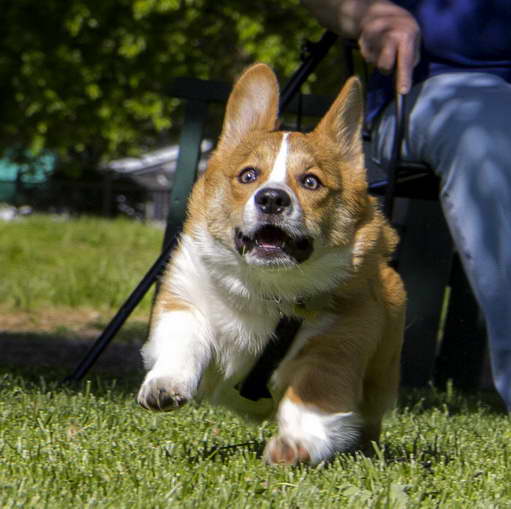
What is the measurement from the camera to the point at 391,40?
151 inches

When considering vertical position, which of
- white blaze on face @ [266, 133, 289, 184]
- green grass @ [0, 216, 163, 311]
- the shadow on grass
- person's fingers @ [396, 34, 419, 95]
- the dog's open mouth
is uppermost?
person's fingers @ [396, 34, 419, 95]

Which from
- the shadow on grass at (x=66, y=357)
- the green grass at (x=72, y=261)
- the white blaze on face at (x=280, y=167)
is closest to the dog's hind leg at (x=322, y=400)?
the white blaze on face at (x=280, y=167)

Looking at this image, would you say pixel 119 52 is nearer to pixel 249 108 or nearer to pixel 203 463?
pixel 249 108

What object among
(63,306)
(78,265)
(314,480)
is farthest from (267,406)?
(78,265)

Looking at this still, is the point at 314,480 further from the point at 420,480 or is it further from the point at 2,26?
the point at 2,26

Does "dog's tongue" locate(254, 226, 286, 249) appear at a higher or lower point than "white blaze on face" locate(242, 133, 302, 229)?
lower

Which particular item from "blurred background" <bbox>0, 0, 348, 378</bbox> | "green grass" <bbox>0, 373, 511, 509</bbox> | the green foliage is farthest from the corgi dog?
the green foliage

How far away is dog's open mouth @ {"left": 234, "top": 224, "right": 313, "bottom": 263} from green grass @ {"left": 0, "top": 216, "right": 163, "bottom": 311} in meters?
4.92

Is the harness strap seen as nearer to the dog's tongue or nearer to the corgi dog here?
the corgi dog

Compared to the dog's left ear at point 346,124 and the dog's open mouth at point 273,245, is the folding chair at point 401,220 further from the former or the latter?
the dog's open mouth at point 273,245

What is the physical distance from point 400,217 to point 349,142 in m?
1.98

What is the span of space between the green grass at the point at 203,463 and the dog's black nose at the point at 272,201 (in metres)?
0.72

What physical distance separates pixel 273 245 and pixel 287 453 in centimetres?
66

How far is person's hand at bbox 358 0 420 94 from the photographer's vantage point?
383 centimetres
